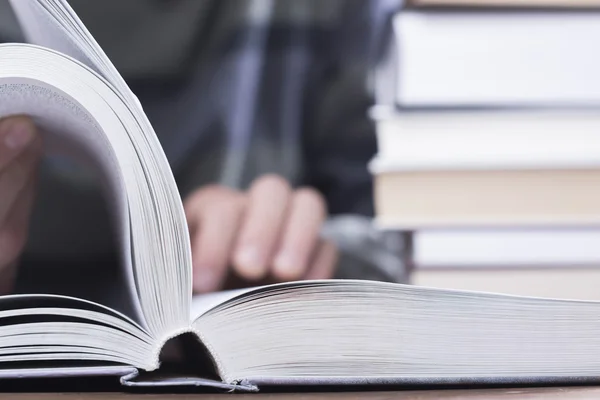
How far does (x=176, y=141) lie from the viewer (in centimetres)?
70

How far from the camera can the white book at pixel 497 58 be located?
1.31 feet

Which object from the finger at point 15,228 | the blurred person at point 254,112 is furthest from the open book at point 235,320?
the blurred person at point 254,112

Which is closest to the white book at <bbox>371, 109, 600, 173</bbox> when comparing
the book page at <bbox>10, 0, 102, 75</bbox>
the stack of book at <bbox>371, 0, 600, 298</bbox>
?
the stack of book at <bbox>371, 0, 600, 298</bbox>

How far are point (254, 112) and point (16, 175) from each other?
0.36 metres

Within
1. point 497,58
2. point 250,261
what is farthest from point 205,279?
point 497,58

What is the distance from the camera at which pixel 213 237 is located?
0.44 meters

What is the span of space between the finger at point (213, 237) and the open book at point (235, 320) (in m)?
0.12

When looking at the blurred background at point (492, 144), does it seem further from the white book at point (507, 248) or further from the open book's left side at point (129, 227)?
the open book's left side at point (129, 227)

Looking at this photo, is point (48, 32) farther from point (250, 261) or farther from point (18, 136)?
point (250, 261)

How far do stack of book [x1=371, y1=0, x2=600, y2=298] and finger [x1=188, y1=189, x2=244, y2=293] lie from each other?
0.12m

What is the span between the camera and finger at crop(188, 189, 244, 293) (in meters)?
0.41

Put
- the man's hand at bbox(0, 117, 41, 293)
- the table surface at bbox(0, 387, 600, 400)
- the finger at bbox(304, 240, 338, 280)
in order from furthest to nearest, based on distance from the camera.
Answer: the finger at bbox(304, 240, 338, 280) < the man's hand at bbox(0, 117, 41, 293) < the table surface at bbox(0, 387, 600, 400)

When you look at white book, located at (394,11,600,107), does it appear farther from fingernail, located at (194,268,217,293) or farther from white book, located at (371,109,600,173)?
fingernail, located at (194,268,217,293)

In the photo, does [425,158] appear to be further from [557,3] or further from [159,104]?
[159,104]
